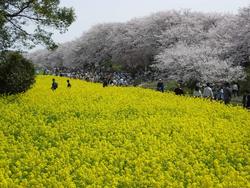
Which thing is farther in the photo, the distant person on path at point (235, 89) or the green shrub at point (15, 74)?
the distant person on path at point (235, 89)

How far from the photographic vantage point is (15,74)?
97.0 feet

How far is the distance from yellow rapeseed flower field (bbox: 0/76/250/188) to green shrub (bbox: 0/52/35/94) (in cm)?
108

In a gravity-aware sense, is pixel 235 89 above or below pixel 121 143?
above

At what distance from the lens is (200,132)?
66.4ft

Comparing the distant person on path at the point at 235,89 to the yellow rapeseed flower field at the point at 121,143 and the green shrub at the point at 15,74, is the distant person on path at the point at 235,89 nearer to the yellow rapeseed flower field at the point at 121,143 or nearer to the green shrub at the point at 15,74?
the yellow rapeseed flower field at the point at 121,143

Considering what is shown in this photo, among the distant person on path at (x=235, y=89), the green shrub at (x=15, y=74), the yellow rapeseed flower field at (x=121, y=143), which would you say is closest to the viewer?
the yellow rapeseed flower field at (x=121, y=143)

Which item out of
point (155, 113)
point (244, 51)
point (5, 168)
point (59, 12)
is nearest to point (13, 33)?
point (59, 12)

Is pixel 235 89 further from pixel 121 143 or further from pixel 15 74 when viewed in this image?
pixel 121 143

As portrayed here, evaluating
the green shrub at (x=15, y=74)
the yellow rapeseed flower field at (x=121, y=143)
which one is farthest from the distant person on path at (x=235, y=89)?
the green shrub at (x=15, y=74)

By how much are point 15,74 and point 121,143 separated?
13248 millimetres

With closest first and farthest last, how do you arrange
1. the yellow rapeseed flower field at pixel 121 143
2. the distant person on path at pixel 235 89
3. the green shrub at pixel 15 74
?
the yellow rapeseed flower field at pixel 121 143 → the green shrub at pixel 15 74 → the distant person on path at pixel 235 89

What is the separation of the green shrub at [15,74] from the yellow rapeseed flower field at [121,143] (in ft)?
3.55

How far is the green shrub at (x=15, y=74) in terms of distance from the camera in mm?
29547

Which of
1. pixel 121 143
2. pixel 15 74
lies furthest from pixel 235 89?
pixel 121 143
